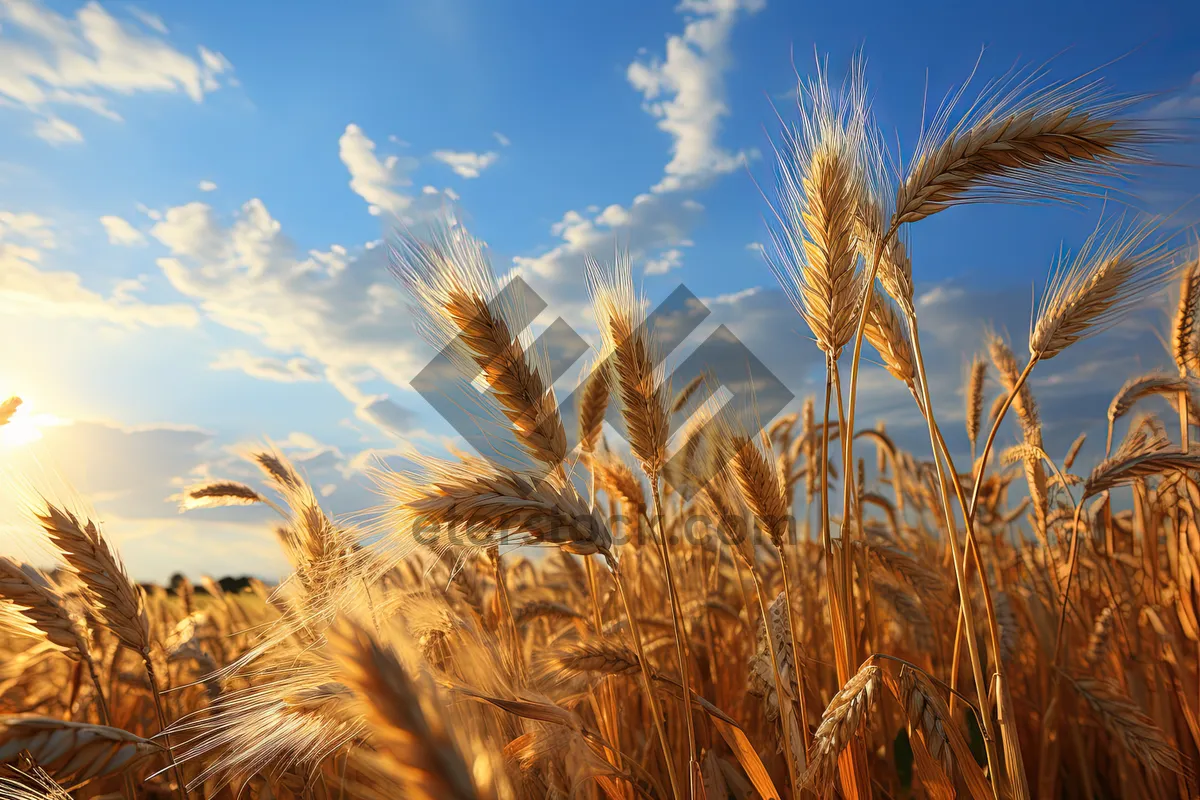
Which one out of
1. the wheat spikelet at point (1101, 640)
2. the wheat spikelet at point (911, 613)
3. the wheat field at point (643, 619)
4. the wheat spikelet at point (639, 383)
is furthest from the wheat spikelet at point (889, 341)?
the wheat spikelet at point (1101, 640)

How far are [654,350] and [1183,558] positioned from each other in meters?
2.62

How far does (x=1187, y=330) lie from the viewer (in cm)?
312


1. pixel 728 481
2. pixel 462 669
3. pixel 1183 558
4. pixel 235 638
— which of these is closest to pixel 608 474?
pixel 728 481

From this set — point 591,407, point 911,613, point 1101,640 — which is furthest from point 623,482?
point 1101,640

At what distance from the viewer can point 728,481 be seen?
6.21ft

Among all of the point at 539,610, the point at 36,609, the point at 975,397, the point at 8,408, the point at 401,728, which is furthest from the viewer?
the point at 975,397

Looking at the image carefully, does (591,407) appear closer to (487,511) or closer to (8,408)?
(487,511)

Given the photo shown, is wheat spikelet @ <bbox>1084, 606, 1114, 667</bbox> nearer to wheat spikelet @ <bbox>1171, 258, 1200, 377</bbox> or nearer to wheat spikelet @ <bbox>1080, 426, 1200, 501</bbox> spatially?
wheat spikelet @ <bbox>1080, 426, 1200, 501</bbox>

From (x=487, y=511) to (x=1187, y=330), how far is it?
363 cm

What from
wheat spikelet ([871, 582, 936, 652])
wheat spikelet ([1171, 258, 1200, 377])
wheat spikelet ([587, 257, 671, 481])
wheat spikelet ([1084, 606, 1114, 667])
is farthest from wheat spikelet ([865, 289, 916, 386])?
wheat spikelet ([1171, 258, 1200, 377])

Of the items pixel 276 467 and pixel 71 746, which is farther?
pixel 276 467

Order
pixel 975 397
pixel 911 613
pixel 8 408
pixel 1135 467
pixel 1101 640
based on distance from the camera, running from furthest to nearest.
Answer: pixel 975 397 < pixel 1101 640 < pixel 911 613 < pixel 8 408 < pixel 1135 467

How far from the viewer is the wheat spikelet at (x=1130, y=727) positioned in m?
1.89

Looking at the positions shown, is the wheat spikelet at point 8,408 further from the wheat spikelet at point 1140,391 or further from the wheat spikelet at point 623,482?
the wheat spikelet at point 1140,391
